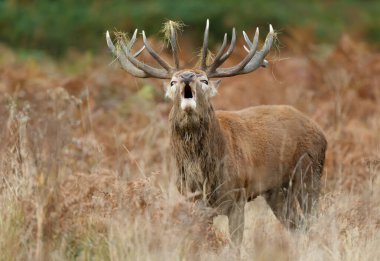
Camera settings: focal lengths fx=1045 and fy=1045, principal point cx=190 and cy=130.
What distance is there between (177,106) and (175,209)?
1.56 m

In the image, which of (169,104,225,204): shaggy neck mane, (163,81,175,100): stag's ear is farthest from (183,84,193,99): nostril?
(169,104,225,204): shaggy neck mane

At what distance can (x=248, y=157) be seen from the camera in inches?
387

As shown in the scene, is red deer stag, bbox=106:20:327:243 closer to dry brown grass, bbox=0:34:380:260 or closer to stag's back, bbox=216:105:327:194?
stag's back, bbox=216:105:327:194

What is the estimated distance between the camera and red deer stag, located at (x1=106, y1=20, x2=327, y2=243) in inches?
363

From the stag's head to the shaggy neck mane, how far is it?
0.20 meters

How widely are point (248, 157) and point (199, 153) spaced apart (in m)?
0.61

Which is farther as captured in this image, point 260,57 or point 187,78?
point 260,57

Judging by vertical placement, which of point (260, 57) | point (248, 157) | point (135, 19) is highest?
point (135, 19)

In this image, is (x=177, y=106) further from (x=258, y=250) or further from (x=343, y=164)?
(x=343, y=164)

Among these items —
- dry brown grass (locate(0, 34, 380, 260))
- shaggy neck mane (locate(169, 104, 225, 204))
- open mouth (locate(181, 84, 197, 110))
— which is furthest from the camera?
shaggy neck mane (locate(169, 104, 225, 204))

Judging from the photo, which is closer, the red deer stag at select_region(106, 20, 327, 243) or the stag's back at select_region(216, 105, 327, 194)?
the red deer stag at select_region(106, 20, 327, 243)

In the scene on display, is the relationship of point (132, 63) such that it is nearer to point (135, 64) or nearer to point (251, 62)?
point (135, 64)

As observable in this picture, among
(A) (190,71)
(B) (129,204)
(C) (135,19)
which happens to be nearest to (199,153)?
(A) (190,71)

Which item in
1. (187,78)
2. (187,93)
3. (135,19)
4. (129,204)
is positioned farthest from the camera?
(135,19)
